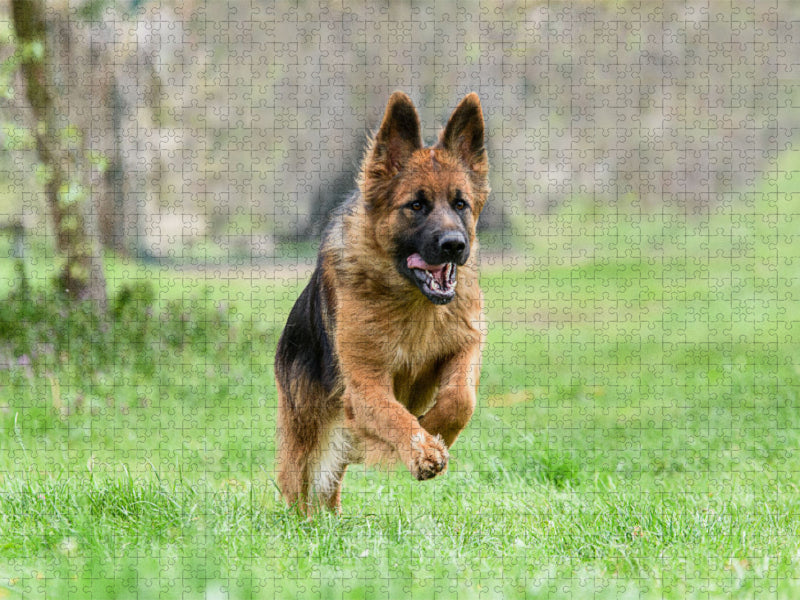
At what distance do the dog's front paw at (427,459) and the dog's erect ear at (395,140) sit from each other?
1.63 metres

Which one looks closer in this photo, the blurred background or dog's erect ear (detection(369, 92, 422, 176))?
dog's erect ear (detection(369, 92, 422, 176))

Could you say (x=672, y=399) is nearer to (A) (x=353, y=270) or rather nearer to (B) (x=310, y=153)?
(A) (x=353, y=270)

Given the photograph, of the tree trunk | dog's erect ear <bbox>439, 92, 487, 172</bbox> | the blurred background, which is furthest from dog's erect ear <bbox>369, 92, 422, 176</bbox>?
the blurred background

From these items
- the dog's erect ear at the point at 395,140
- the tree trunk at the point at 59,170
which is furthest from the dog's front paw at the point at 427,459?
the tree trunk at the point at 59,170

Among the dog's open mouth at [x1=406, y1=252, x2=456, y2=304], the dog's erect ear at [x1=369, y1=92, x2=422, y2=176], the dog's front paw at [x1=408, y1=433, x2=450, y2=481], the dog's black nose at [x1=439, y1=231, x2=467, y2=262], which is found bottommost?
the dog's front paw at [x1=408, y1=433, x2=450, y2=481]

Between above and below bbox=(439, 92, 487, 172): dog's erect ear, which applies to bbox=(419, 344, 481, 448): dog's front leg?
below

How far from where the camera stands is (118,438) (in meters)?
7.70

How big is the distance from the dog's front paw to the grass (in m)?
0.31

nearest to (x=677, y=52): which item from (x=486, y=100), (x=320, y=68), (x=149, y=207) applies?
(x=486, y=100)

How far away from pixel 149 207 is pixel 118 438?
10.4 meters

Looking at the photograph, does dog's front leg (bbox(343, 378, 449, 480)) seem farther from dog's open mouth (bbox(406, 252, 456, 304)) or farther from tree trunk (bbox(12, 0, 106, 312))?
tree trunk (bbox(12, 0, 106, 312))

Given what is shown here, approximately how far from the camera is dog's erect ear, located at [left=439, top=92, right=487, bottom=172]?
501 centimetres

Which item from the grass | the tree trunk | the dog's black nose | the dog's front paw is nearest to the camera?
the grass

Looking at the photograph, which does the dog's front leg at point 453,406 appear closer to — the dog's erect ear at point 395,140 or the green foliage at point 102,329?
the dog's erect ear at point 395,140
